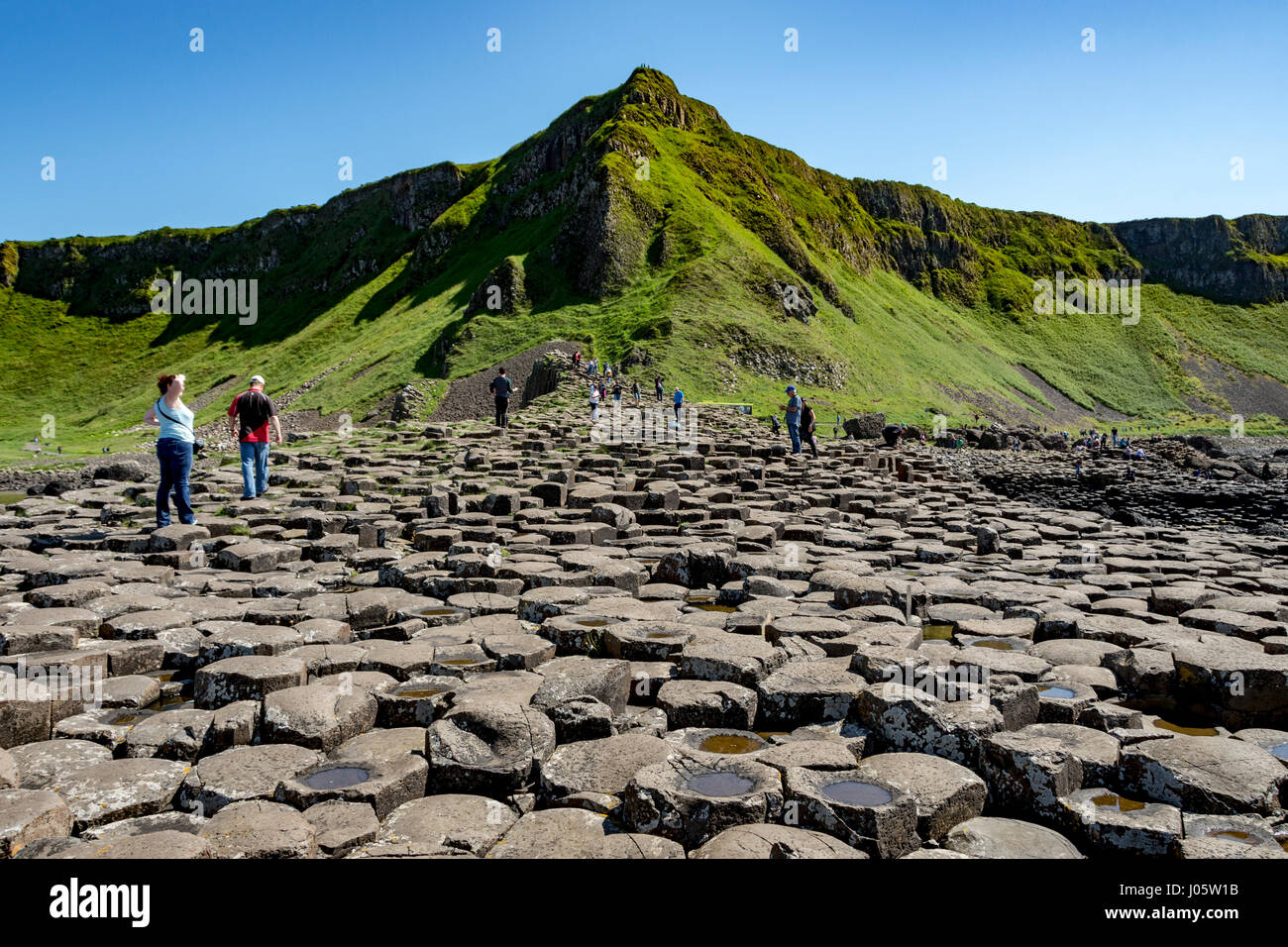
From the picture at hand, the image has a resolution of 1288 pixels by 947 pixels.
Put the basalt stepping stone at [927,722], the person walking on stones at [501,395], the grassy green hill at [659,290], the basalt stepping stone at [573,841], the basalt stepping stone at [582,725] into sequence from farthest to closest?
the grassy green hill at [659,290] → the person walking on stones at [501,395] → the basalt stepping stone at [582,725] → the basalt stepping stone at [927,722] → the basalt stepping stone at [573,841]

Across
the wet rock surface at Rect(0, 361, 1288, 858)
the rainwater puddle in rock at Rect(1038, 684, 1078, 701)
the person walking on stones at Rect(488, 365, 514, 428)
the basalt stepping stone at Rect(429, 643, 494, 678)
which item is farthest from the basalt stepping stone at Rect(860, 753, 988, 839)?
the person walking on stones at Rect(488, 365, 514, 428)

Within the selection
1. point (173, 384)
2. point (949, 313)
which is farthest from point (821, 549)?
point (949, 313)

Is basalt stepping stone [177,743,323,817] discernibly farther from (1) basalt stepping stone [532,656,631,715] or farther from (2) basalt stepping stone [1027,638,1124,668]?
(2) basalt stepping stone [1027,638,1124,668]

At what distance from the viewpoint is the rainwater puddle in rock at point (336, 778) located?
4.07 m

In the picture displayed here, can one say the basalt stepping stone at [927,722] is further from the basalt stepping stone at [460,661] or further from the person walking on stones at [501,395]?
the person walking on stones at [501,395]

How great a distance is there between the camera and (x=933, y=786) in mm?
3959

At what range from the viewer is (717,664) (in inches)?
219

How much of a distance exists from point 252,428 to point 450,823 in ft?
38.3

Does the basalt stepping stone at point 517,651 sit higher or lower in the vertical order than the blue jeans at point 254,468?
lower

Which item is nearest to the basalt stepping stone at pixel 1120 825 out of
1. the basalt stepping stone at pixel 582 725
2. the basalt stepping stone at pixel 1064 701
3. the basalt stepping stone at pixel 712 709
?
the basalt stepping stone at pixel 1064 701

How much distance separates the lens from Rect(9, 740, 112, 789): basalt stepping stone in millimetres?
4172

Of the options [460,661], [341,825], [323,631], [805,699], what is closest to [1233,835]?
[805,699]

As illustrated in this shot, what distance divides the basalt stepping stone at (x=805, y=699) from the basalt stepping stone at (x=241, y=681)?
3187 mm
